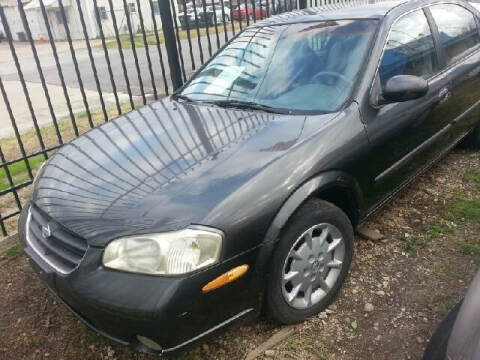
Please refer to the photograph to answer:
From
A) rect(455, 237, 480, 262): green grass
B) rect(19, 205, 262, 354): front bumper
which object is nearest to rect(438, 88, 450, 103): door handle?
rect(455, 237, 480, 262): green grass

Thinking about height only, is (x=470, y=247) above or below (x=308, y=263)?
below

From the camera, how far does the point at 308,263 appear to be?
2.25m

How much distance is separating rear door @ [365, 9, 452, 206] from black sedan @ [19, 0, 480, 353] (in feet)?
0.05

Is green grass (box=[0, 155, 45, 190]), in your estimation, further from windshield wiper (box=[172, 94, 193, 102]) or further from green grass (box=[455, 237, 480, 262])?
green grass (box=[455, 237, 480, 262])

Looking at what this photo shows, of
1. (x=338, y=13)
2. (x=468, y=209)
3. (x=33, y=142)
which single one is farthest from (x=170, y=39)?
(x=468, y=209)

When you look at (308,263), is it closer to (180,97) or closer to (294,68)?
(294,68)

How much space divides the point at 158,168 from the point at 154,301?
28.5 inches

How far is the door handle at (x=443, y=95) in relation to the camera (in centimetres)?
313

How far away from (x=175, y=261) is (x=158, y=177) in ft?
1.66

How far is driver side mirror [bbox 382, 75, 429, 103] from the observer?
250 cm

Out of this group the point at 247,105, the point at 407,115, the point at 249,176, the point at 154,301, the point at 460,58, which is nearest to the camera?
the point at 154,301

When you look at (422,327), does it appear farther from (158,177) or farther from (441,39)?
(441,39)

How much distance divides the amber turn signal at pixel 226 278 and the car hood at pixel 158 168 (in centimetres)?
24

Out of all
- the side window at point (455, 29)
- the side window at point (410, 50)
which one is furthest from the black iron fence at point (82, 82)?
the side window at point (455, 29)
